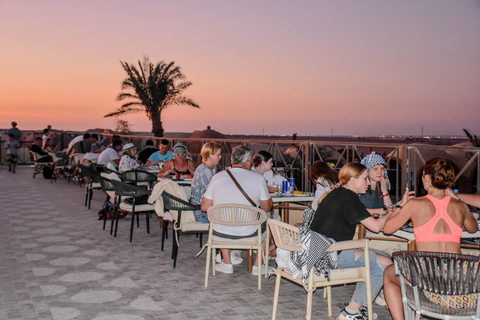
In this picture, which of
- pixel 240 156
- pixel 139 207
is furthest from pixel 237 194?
pixel 139 207

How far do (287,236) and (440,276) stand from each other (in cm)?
116

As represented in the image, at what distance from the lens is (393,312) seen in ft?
10.4

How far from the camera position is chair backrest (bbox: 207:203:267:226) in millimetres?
4414

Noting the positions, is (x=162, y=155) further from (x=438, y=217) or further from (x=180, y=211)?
(x=438, y=217)

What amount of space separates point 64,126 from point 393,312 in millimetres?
23049

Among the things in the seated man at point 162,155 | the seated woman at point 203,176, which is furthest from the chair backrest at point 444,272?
the seated man at point 162,155

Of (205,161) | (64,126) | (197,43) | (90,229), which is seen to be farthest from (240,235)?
A: (64,126)

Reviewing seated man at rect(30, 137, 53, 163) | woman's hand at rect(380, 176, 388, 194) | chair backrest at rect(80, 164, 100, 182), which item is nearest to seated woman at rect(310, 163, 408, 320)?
woman's hand at rect(380, 176, 388, 194)

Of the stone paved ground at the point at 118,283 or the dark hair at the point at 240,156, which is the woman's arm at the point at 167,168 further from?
the dark hair at the point at 240,156

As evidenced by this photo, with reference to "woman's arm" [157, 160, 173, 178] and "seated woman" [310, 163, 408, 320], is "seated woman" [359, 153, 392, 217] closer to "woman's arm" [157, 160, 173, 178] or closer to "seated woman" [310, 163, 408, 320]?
"seated woman" [310, 163, 408, 320]

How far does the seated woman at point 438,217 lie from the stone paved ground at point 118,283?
44.0 inches

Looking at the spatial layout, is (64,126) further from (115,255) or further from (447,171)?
(447,171)

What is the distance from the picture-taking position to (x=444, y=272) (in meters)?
2.45

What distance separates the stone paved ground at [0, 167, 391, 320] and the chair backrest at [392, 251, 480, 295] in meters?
1.44
